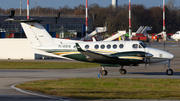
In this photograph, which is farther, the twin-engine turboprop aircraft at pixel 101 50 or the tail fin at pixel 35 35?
the tail fin at pixel 35 35

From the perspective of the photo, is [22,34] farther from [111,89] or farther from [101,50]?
[111,89]

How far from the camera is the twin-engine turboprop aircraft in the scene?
20.6m

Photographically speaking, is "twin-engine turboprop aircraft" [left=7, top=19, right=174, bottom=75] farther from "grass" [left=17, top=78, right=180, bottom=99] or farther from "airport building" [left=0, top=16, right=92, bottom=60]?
"airport building" [left=0, top=16, right=92, bottom=60]

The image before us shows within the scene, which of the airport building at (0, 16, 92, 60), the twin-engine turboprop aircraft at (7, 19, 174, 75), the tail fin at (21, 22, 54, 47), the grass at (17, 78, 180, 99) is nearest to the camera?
the grass at (17, 78, 180, 99)

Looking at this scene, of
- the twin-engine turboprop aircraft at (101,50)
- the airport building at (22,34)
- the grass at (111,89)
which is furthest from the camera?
the airport building at (22,34)

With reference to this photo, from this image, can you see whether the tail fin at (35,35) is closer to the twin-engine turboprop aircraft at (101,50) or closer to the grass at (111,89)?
the twin-engine turboprop aircraft at (101,50)

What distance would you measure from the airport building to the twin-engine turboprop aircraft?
1361cm

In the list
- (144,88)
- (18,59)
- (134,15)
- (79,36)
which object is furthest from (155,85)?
(134,15)

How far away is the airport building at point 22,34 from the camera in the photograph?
3700 centimetres

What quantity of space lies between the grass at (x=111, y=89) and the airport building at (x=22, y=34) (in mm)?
20722

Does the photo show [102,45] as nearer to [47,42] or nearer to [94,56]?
[94,56]

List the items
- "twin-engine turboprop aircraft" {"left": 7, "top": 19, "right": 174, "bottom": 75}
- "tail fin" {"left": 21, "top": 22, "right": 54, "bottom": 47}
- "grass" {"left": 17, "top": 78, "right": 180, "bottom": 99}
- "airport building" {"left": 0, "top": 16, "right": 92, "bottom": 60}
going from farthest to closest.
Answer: "airport building" {"left": 0, "top": 16, "right": 92, "bottom": 60} → "tail fin" {"left": 21, "top": 22, "right": 54, "bottom": 47} → "twin-engine turboprop aircraft" {"left": 7, "top": 19, "right": 174, "bottom": 75} → "grass" {"left": 17, "top": 78, "right": 180, "bottom": 99}

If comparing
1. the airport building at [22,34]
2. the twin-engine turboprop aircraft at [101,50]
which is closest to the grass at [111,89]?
the twin-engine turboprop aircraft at [101,50]

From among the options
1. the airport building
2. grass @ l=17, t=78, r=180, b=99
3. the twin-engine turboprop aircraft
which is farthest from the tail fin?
the airport building
